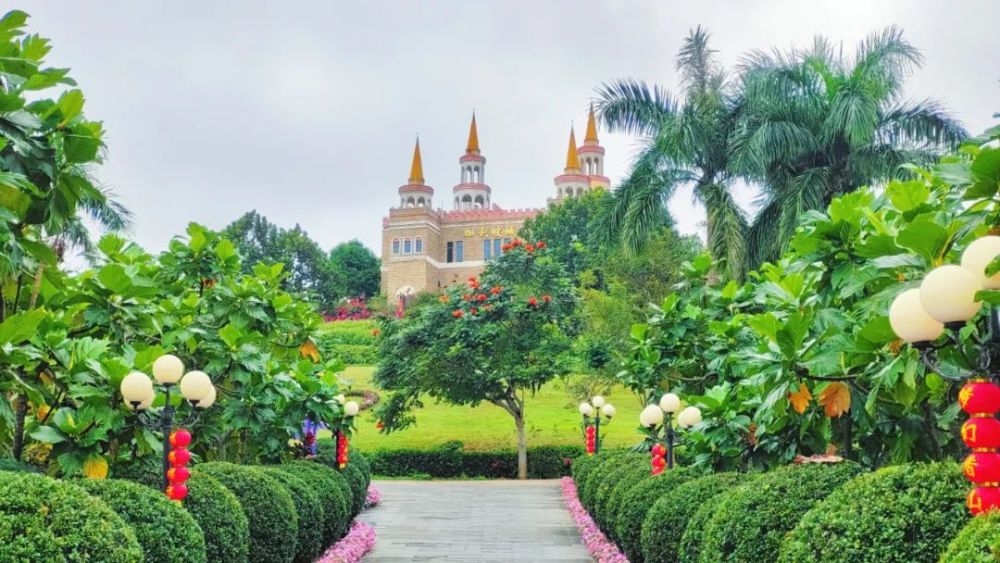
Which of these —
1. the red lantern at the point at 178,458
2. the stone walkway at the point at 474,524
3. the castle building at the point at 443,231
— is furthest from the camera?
the castle building at the point at 443,231

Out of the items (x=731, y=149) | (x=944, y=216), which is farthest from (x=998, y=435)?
(x=731, y=149)

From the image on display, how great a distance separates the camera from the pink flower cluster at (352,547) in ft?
26.4

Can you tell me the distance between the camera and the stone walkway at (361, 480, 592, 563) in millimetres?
9023

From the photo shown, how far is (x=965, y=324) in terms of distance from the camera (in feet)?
8.96

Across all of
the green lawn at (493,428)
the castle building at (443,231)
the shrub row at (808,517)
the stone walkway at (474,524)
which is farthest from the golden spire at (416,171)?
the shrub row at (808,517)

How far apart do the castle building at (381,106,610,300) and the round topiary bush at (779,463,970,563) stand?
52397mm

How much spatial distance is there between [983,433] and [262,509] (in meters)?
5.08

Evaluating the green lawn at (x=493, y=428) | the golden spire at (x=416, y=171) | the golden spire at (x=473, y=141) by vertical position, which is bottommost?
the green lawn at (x=493, y=428)

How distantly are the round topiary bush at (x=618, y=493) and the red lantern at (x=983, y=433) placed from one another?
16.2ft

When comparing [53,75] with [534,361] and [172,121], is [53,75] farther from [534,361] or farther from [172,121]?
[534,361]

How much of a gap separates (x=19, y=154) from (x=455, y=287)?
53.1 feet

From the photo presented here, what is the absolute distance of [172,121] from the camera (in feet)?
31.7

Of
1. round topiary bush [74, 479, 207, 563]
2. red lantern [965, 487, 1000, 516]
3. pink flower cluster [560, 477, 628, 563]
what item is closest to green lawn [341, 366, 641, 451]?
pink flower cluster [560, 477, 628, 563]

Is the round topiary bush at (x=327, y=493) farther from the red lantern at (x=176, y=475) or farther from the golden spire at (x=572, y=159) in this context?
the golden spire at (x=572, y=159)
